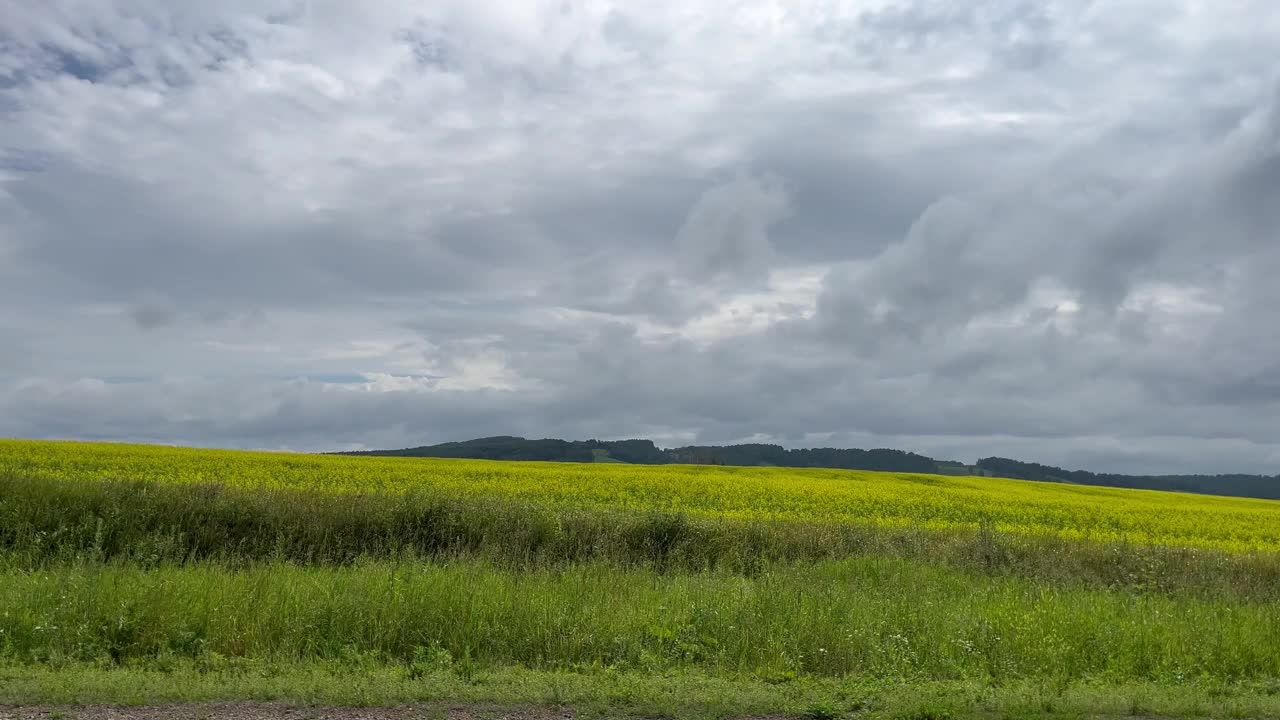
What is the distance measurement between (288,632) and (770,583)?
703cm

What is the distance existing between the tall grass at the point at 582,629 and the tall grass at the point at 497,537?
5021 millimetres

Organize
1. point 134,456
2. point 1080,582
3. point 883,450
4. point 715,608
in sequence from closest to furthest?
point 715,608 < point 1080,582 < point 134,456 < point 883,450

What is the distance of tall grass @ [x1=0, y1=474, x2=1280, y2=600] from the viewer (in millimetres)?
17688

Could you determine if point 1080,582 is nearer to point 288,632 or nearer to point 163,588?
point 288,632

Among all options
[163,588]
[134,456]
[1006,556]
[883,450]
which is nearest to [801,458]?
[883,450]

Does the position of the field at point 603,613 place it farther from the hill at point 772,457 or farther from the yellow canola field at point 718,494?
the hill at point 772,457

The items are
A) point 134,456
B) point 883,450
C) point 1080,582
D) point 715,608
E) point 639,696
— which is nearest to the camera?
point 639,696

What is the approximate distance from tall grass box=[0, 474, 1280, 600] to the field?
70 mm

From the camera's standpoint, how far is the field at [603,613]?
838 centimetres

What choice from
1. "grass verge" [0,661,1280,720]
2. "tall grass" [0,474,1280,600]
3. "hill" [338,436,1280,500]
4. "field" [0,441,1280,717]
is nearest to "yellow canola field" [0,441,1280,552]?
"tall grass" [0,474,1280,600]

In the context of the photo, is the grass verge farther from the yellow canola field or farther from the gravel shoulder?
the yellow canola field

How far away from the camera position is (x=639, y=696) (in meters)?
7.95


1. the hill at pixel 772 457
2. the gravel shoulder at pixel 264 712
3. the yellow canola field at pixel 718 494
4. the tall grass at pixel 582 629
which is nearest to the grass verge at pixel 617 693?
the gravel shoulder at pixel 264 712

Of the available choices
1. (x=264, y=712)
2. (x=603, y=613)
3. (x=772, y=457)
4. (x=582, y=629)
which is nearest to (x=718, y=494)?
(x=603, y=613)
